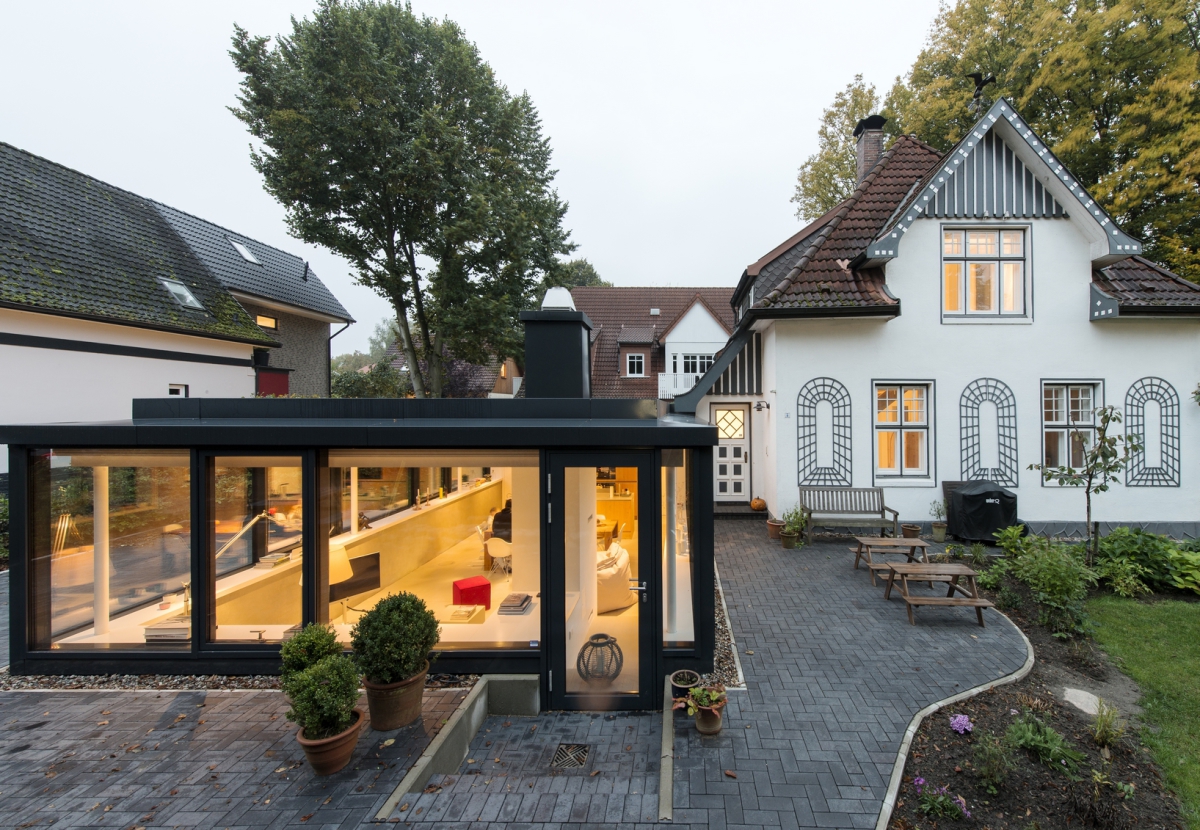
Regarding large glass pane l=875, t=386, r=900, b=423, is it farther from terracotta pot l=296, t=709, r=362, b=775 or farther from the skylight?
the skylight

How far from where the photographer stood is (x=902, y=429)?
10.7m

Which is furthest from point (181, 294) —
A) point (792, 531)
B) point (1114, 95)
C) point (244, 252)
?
point (1114, 95)

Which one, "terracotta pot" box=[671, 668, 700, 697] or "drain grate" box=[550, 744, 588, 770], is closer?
"drain grate" box=[550, 744, 588, 770]

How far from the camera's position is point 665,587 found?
5105 millimetres

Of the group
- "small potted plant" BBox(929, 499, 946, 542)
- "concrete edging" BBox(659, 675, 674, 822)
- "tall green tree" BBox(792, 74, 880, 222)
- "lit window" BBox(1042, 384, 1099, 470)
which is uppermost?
"tall green tree" BBox(792, 74, 880, 222)

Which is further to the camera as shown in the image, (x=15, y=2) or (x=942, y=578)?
(x=15, y=2)

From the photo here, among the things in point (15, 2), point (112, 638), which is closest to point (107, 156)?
point (15, 2)

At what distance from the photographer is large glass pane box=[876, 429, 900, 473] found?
1071cm

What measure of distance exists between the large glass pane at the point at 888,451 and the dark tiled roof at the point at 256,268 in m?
19.7

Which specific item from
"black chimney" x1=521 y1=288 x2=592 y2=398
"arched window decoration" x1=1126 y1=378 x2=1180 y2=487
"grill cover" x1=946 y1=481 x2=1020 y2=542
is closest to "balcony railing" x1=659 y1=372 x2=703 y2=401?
"grill cover" x1=946 y1=481 x2=1020 y2=542

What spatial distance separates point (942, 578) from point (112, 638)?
962 centimetres

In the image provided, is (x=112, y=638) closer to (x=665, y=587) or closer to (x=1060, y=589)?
(x=665, y=587)

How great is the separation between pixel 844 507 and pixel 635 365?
13824 millimetres

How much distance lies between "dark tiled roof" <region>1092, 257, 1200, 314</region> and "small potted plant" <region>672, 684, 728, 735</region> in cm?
1174
